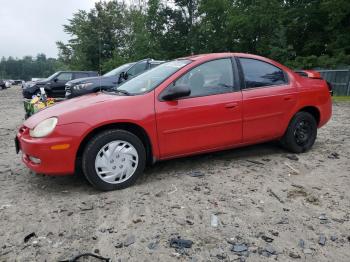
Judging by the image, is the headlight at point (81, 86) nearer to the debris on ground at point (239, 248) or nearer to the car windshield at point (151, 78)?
the car windshield at point (151, 78)

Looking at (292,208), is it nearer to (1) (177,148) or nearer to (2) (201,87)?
(1) (177,148)

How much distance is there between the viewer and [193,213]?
10.8 ft

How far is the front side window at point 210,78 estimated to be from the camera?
4297mm

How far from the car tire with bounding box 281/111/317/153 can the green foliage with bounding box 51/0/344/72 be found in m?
16.0

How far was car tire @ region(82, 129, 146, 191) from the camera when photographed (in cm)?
372

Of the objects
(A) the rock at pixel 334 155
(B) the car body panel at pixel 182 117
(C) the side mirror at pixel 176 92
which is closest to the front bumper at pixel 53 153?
(B) the car body panel at pixel 182 117

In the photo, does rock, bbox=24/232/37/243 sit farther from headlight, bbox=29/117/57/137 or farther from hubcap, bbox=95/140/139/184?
headlight, bbox=29/117/57/137

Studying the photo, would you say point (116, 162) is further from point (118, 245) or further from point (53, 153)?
point (118, 245)

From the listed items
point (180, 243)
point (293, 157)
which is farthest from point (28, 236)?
point (293, 157)

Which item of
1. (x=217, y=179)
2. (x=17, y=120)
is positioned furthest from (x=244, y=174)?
(x=17, y=120)

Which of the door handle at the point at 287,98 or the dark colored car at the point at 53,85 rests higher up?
the dark colored car at the point at 53,85

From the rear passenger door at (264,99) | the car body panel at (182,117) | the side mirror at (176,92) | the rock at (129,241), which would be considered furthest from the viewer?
the rear passenger door at (264,99)

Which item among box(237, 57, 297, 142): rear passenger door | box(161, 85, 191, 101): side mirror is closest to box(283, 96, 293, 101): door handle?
box(237, 57, 297, 142): rear passenger door

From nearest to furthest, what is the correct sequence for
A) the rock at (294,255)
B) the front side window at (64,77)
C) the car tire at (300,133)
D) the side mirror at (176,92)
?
the rock at (294,255) → the side mirror at (176,92) → the car tire at (300,133) → the front side window at (64,77)
